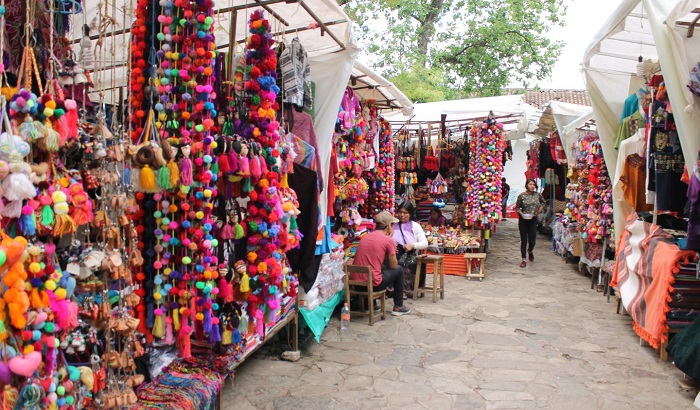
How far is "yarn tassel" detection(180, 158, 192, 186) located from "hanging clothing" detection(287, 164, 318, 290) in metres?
1.34

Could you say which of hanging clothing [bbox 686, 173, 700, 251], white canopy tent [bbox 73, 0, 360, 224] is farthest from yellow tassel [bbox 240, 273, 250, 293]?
hanging clothing [bbox 686, 173, 700, 251]

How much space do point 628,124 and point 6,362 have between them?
5.99m

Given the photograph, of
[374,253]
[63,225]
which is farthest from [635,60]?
[63,225]

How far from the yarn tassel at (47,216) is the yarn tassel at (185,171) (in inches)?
34.4

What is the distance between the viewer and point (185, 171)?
2.78 metres

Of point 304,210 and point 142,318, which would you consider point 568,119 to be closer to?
point 304,210

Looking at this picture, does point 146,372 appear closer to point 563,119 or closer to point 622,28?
point 622,28

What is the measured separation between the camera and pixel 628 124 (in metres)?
6.03

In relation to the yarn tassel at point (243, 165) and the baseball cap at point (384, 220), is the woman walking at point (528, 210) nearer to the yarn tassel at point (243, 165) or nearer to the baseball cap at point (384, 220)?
the baseball cap at point (384, 220)

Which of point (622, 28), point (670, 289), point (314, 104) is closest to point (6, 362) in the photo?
point (314, 104)

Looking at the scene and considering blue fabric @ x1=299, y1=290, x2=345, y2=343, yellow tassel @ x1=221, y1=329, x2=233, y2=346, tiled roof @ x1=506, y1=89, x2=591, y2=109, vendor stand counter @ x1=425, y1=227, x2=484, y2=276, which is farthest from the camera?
tiled roof @ x1=506, y1=89, x2=591, y2=109

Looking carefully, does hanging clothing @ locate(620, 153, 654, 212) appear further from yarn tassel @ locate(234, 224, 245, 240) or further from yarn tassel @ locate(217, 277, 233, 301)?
yarn tassel @ locate(217, 277, 233, 301)

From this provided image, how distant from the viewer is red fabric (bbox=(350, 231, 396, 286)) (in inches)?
260

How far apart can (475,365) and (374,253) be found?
6.47ft
